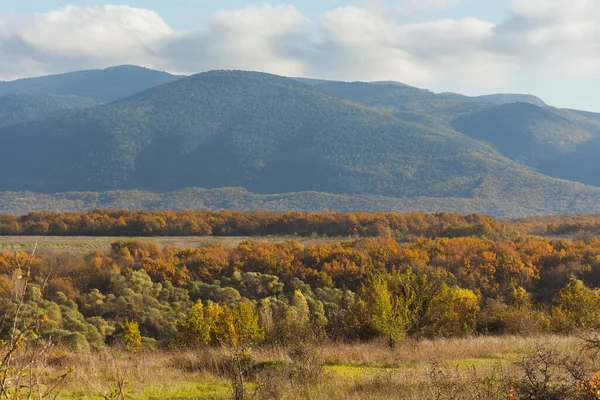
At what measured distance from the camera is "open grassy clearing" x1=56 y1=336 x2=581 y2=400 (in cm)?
970

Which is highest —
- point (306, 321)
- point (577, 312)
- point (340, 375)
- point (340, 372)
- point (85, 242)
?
point (340, 375)

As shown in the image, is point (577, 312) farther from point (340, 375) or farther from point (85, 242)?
point (85, 242)

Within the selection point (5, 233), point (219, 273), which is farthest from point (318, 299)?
point (5, 233)

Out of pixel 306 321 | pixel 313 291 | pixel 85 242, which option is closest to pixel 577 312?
pixel 306 321

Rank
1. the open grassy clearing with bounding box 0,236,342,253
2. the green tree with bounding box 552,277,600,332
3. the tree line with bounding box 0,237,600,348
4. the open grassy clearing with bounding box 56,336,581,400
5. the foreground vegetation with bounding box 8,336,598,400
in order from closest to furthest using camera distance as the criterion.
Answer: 1. the foreground vegetation with bounding box 8,336,598,400
2. the open grassy clearing with bounding box 56,336,581,400
3. the tree line with bounding box 0,237,600,348
4. the green tree with bounding box 552,277,600,332
5. the open grassy clearing with bounding box 0,236,342,253

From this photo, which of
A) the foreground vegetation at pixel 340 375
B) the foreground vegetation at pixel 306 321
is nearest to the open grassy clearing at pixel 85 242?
the foreground vegetation at pixel 306 321

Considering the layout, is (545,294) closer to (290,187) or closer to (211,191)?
(211,191)

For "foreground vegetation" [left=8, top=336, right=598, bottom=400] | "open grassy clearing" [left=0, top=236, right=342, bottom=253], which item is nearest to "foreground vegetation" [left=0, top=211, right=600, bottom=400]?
"foreground vegetation" [left=8, top=336, right=598, bottom=400]

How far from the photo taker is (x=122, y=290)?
3072 cm

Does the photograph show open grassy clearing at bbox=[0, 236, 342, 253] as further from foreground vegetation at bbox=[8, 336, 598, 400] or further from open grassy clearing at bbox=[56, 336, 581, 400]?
foreground vegetation at bbox=[8, 336, 598, 400]

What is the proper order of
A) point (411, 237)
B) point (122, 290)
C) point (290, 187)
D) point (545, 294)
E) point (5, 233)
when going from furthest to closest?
point (290, 187) → point (5, 233) → point (411, 237) → point (545, 294) → point (122, 290)

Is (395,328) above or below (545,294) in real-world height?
above

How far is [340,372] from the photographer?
1227cm

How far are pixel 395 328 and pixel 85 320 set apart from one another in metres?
16.0
